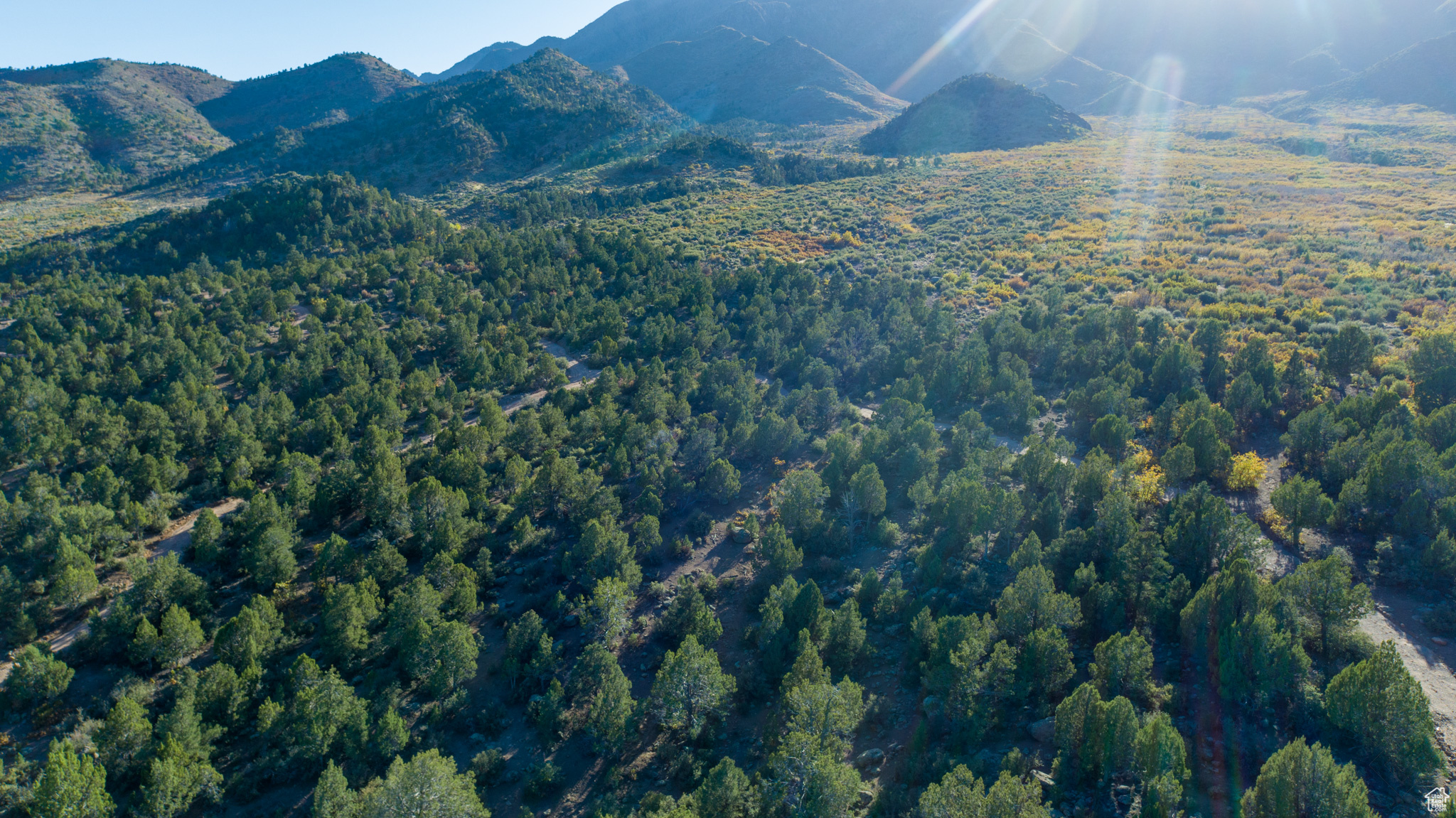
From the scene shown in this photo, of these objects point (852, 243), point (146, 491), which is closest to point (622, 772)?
point (146, 491)

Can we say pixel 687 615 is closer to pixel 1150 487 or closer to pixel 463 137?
pixel 1150 487

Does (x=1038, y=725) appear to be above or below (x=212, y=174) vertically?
below

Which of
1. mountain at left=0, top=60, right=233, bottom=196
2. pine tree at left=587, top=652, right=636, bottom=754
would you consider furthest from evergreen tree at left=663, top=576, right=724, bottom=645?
mountain at left=0, top=60, right=233, bottom=196

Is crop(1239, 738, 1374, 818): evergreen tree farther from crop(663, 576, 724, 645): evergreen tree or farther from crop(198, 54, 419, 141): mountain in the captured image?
crop(198, 54, 419, 141): mountain

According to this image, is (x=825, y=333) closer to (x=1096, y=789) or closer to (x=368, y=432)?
(x=368, y=432)

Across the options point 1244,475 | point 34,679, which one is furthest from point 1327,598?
point 34,679

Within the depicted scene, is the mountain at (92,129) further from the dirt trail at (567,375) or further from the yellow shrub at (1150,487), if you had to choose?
the yellow shrub at (1150,487)
